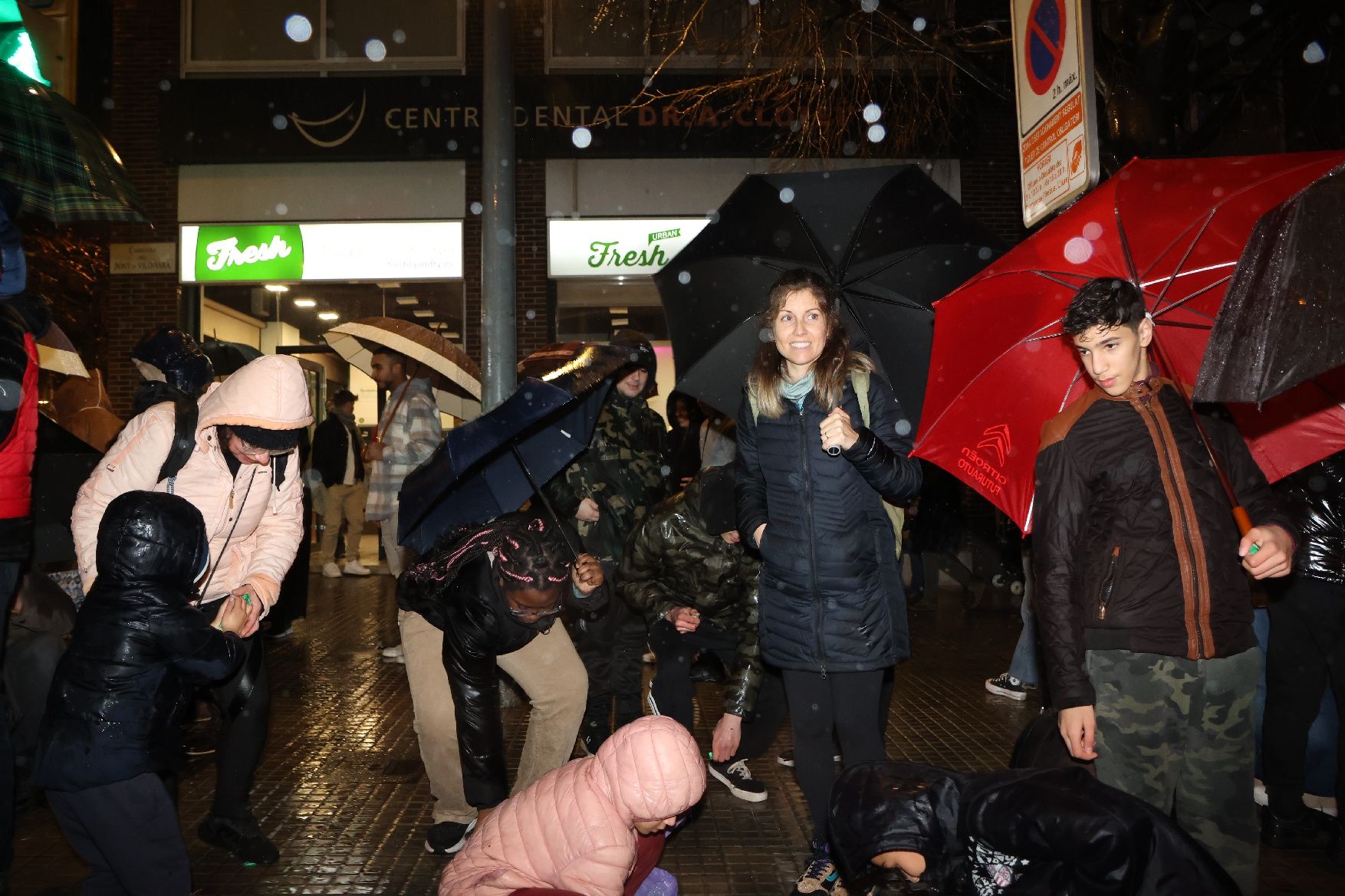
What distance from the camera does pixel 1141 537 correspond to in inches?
121

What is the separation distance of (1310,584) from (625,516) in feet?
10.1

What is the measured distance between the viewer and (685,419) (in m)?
10.4

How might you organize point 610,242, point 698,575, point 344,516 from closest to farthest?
point 698,575, point 610,242, point 344,516

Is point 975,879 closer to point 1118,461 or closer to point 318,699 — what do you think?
point 1118,461

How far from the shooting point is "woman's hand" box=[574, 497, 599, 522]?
528cm

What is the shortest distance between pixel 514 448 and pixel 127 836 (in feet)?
6.66

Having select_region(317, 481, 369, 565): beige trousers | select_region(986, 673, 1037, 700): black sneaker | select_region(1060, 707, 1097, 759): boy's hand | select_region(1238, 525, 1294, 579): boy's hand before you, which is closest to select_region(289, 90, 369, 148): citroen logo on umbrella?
select_region(317, 481, 369, 565): beige trousers

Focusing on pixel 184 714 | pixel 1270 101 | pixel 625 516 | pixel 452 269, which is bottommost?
pixel 184 714

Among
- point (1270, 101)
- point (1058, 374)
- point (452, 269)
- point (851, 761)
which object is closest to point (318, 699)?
point (851, 761)

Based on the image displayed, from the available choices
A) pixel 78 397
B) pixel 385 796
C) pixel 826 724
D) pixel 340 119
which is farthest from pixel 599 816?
pixel 340 119

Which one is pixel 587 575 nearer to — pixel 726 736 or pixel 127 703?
pixel 726 736

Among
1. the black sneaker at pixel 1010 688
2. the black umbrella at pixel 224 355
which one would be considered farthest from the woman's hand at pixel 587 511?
the black sneaker at pixel 1010 688

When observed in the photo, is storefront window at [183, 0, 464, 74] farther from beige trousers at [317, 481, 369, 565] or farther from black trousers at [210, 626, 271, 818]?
black trousers at [210, 626, 271, 818]

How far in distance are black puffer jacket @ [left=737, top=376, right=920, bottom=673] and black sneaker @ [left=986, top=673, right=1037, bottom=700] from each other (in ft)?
11.4
